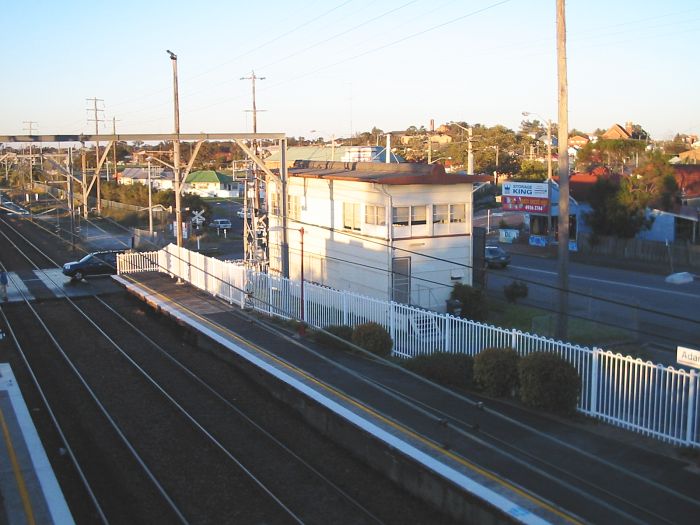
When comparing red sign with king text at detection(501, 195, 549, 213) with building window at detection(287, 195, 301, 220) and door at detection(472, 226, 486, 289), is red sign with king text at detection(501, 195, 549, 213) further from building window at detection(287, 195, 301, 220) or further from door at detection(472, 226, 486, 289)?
building window at detection(287, 195, 301, 220)

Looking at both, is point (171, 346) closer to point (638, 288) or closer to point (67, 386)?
point (67, 386)

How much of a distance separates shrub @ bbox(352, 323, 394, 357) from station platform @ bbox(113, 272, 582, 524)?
359 mm

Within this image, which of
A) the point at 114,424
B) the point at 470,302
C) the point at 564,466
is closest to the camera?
the point at 564,466

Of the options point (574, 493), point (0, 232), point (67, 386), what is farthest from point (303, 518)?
point (0, 232)

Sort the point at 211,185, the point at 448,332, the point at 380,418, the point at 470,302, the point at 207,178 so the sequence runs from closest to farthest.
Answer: the point at 380,418 < the point at 448,332 < the point at 470,302 < the point at 211,185 < the point at 207,178

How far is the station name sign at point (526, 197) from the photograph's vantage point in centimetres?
4341

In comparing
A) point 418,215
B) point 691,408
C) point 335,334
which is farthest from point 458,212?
point 691,408

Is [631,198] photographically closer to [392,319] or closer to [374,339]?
[392,319]

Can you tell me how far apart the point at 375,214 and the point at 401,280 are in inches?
87.3

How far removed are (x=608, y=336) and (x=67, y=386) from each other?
13.5 meters

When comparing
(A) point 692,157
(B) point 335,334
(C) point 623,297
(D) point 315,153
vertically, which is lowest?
(C) point 623,297

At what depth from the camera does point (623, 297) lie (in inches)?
963

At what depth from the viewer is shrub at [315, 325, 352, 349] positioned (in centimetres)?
1748

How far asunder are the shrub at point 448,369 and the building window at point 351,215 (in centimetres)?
939
